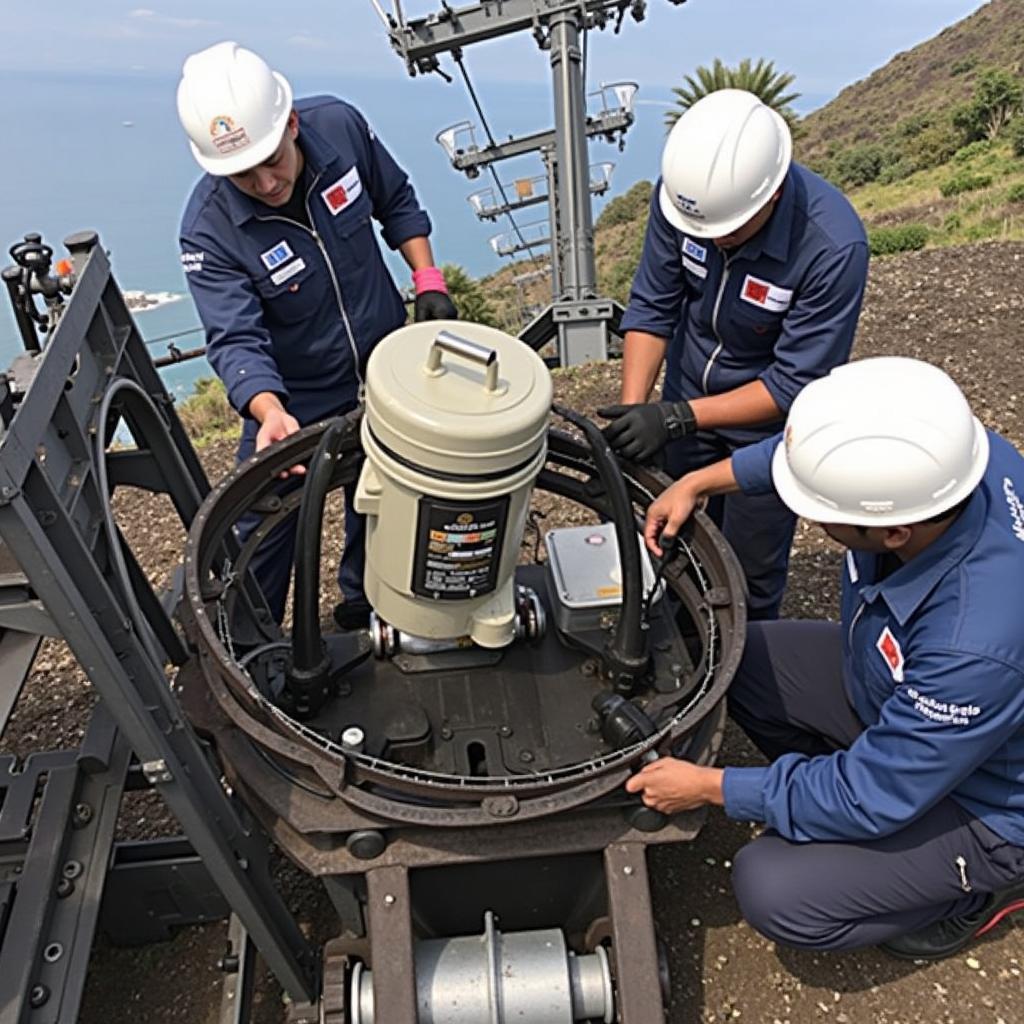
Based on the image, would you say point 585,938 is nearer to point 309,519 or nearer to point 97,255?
point 309,519

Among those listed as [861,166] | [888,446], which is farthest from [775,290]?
[861,166]

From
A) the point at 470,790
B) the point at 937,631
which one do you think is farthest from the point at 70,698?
the point at 937,631

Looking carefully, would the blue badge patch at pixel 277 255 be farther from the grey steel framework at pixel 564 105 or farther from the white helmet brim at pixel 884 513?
the grey steel framework at pixel 564 105

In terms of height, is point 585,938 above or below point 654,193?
below

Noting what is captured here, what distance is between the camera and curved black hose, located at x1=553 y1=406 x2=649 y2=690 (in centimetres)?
177

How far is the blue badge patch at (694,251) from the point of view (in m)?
2.38

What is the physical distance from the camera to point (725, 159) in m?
2.05

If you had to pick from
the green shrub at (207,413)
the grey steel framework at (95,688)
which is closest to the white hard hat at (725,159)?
the grey steel framework at (95,688)

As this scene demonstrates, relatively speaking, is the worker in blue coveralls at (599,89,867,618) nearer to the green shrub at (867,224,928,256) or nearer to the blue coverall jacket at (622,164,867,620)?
the blue coverall jacket at (622,164,867,620)

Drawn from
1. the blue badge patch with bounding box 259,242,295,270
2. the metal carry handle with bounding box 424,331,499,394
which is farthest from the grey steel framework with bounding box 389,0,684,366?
the metal carry handle with bounding box 424,331,499,394

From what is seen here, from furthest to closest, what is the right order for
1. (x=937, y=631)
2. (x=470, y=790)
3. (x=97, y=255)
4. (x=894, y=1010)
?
(x=894, y=1010) → (x=97, y=255) → (x=937, y=631) → (x=470, y=790)

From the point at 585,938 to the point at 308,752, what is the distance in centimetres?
74

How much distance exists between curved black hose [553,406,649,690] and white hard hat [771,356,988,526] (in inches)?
13.3

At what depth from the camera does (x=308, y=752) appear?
60.2 inches
